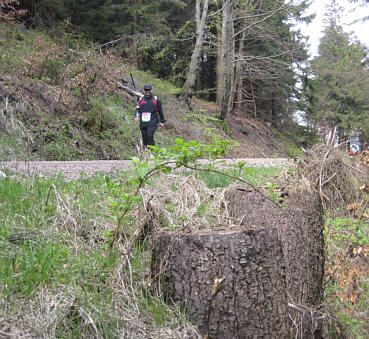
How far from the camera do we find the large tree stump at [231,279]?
2264 millimetres

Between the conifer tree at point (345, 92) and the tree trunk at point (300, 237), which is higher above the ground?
the conifer tree at point (345, 92)

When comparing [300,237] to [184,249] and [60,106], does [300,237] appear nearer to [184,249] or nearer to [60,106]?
[184,249]

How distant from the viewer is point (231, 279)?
7.43 ft

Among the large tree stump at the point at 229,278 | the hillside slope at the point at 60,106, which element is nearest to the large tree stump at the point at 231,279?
the large tree stump at the point at 229,278

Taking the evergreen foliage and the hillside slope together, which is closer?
the hillside slope

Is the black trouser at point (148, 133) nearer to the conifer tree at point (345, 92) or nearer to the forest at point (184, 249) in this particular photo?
the forest at point (184, 249)

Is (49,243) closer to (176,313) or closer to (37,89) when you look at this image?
(176,313)

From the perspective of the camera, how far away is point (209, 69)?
98.8 feet

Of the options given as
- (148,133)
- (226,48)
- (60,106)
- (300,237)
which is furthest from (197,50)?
(300,237)

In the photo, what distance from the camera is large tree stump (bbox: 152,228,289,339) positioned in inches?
89.1

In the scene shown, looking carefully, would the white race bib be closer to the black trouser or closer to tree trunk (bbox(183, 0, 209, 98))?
the black trouser

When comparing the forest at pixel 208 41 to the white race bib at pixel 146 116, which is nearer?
the white race bib at pixel 146 116

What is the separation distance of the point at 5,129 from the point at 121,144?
405 centimetres

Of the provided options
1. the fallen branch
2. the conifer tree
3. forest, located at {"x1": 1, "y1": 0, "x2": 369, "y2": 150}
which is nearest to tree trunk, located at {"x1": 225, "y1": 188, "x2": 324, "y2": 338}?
forest, located at {"x1": 1, "y1": 0, "x2": 369, "y2": 150}
